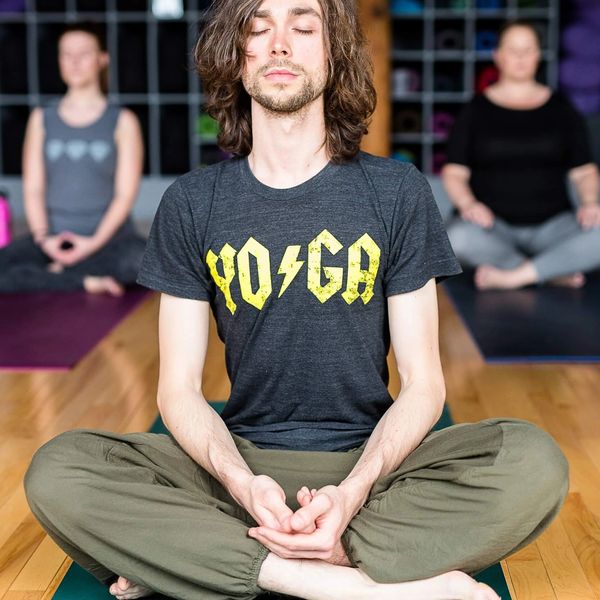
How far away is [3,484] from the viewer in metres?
2.46

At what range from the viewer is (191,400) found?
6.55ft

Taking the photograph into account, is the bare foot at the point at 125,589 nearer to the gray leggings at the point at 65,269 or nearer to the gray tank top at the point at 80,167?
the gray leggings at the point at 65,269

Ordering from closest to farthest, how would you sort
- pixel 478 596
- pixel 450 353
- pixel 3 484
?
pixel 478 596, pixel 3 484, pixel 450 353

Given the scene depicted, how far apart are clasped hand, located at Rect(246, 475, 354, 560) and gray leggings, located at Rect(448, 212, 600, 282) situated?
3001mm

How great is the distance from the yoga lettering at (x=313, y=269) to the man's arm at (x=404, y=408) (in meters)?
0.07

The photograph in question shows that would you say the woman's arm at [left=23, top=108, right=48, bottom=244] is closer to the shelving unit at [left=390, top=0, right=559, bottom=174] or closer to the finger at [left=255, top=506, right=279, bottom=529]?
the shelving unit at [left=390, top=0, right=559, bottom=174]

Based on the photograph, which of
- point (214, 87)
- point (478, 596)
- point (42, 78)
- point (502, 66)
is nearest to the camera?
point (478, 596)

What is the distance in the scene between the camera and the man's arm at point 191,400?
6.17 ft

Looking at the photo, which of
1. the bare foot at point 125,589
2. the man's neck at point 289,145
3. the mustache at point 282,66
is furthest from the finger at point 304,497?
the mustache at point 282,66

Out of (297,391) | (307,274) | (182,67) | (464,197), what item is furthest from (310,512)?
(182,67)

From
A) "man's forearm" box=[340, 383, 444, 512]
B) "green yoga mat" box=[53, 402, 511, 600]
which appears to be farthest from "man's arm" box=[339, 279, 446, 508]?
"green yoga mat" box=[53, 402, 511, 600]

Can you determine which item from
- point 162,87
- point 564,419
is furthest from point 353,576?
point 162,87

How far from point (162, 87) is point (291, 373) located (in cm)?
560

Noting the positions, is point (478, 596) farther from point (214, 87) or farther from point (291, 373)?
point (214, 87)
